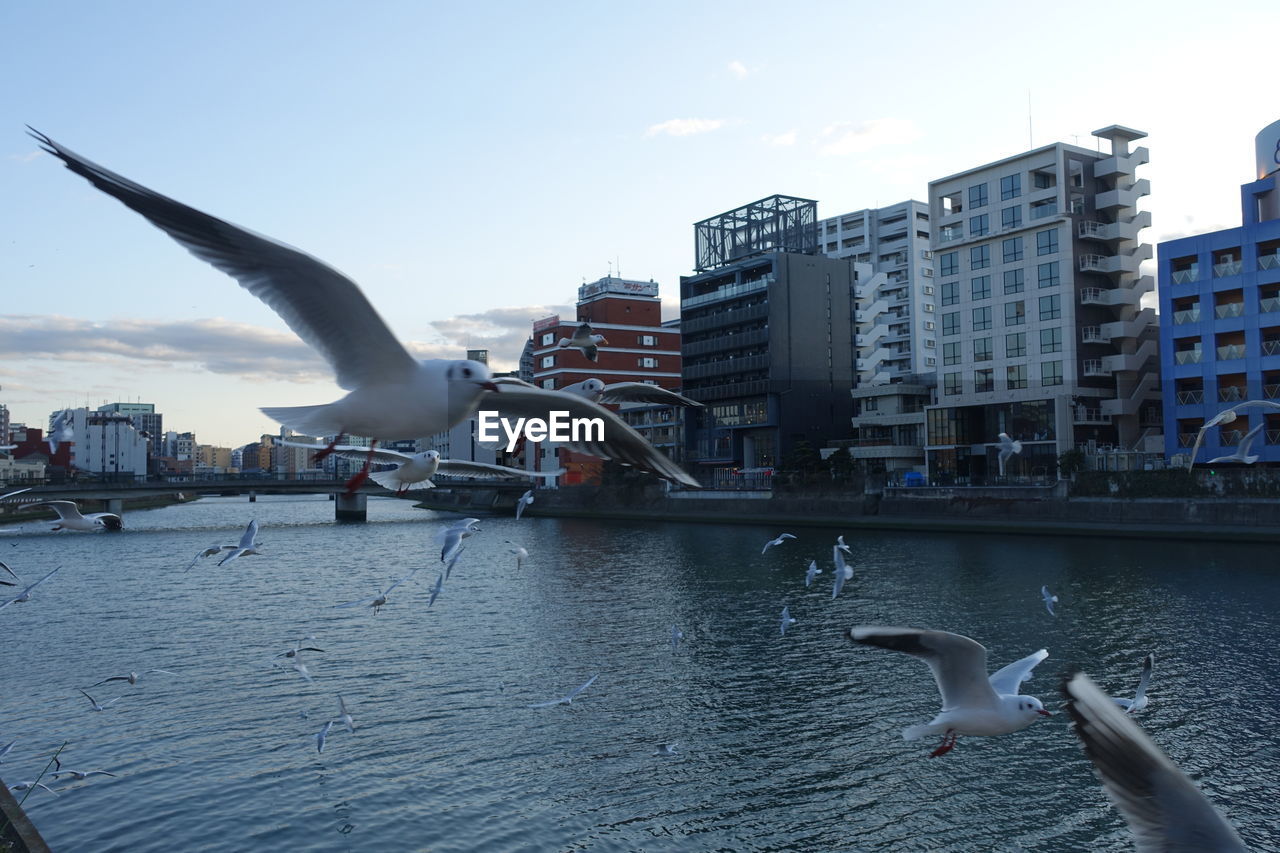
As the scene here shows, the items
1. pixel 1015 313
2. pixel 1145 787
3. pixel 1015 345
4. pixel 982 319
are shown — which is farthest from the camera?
pixel 982 319

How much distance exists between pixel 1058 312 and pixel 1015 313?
3.60 metres

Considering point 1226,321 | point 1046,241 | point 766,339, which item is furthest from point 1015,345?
point 766,339

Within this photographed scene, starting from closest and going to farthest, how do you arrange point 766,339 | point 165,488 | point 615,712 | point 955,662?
point 955,662
point 615,712
point 165,488
point 766,339

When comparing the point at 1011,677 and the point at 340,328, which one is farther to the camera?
the point at 1011,677

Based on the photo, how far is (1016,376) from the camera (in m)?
67.6

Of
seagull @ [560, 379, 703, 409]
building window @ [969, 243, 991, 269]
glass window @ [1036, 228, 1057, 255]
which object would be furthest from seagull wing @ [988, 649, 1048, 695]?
building window @ [969, 243, 991, 269]

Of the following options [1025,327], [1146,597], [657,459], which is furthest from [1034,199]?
[657,459]

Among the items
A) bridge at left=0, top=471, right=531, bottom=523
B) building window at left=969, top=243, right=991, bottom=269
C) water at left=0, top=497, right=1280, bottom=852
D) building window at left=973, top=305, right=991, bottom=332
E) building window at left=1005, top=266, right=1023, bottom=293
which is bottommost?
water at left=0, top=497, right=1280, bottom=852

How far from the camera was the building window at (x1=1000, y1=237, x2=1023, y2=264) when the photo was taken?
6806 cm

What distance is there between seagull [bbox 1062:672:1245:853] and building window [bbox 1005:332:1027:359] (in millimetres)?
67092

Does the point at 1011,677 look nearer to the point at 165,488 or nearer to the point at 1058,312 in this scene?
the point at 1058,312

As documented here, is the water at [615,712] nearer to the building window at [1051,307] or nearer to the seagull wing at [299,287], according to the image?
the seagull wing at [299,287]

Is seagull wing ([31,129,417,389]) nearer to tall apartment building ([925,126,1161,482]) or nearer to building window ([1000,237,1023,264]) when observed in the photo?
tall apartment building ([925,126,1161,482])

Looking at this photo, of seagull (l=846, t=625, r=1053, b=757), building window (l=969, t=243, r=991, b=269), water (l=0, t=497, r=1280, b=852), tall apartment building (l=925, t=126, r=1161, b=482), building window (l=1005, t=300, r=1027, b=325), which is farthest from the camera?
building window (l=969, t=243, r=991, b=269)
